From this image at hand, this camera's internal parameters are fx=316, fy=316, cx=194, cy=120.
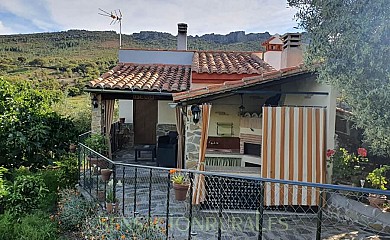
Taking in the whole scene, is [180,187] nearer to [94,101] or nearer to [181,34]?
[94,101]

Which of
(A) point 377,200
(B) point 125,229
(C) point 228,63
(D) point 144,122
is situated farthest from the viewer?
(D) point 144,122

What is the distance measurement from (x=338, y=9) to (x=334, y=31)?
36cm

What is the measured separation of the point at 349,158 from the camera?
8430mm

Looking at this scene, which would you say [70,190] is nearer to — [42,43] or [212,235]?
[212,235]

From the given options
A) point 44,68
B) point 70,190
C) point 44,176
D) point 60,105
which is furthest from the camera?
point 44,68

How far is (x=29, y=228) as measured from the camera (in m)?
7.81

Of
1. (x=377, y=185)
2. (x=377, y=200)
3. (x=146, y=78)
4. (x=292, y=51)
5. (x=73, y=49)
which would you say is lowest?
(x=377, y=200)

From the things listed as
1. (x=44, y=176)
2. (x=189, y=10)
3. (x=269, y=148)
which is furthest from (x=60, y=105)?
(x=269, y=148)

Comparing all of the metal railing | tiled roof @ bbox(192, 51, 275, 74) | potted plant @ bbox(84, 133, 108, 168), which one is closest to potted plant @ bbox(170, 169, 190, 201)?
the metal railing

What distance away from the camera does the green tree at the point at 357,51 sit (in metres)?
4.79

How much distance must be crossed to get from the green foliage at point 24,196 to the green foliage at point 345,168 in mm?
8642

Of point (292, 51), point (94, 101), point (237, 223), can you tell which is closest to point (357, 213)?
point (237, 223)

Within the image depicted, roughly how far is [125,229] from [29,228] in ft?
10.2

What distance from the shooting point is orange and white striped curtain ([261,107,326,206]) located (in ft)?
27.9
